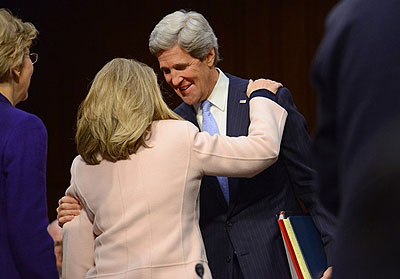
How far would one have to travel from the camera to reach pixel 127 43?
19.6ft

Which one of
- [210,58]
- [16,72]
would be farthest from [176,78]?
[16,72]

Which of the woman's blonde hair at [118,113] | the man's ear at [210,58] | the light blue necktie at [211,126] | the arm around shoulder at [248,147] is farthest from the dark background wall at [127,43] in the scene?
the woman's blonde hair at [118,113]

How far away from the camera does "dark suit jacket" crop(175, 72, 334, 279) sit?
2.65 metres

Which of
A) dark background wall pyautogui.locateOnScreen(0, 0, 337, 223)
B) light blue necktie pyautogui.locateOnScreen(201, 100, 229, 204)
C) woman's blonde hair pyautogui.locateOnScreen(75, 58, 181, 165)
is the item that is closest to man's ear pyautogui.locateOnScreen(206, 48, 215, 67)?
light blue necktie pyautogui.locateOnScreen(201, 100, 229, 204)

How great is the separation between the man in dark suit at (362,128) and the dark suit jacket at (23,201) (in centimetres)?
121

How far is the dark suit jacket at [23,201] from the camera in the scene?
2238 millimetres

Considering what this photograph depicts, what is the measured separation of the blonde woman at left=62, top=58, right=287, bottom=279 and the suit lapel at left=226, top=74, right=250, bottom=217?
0.80 ft

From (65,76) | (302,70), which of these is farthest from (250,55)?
(65,76)

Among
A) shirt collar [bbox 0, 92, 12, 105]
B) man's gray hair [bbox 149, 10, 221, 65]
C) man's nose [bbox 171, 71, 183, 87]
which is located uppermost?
man's gray hair [bbox 149, 10, 221, 65]

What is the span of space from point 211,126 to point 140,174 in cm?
55

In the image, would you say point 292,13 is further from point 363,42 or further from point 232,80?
point 363,42

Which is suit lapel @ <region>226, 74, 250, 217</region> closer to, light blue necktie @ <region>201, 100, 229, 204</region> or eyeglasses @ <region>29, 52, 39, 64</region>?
light blue necktie @ <region>201, 100, 229, 204</region>

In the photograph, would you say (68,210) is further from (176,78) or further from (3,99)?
(176,78)

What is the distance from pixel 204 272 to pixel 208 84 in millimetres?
877
